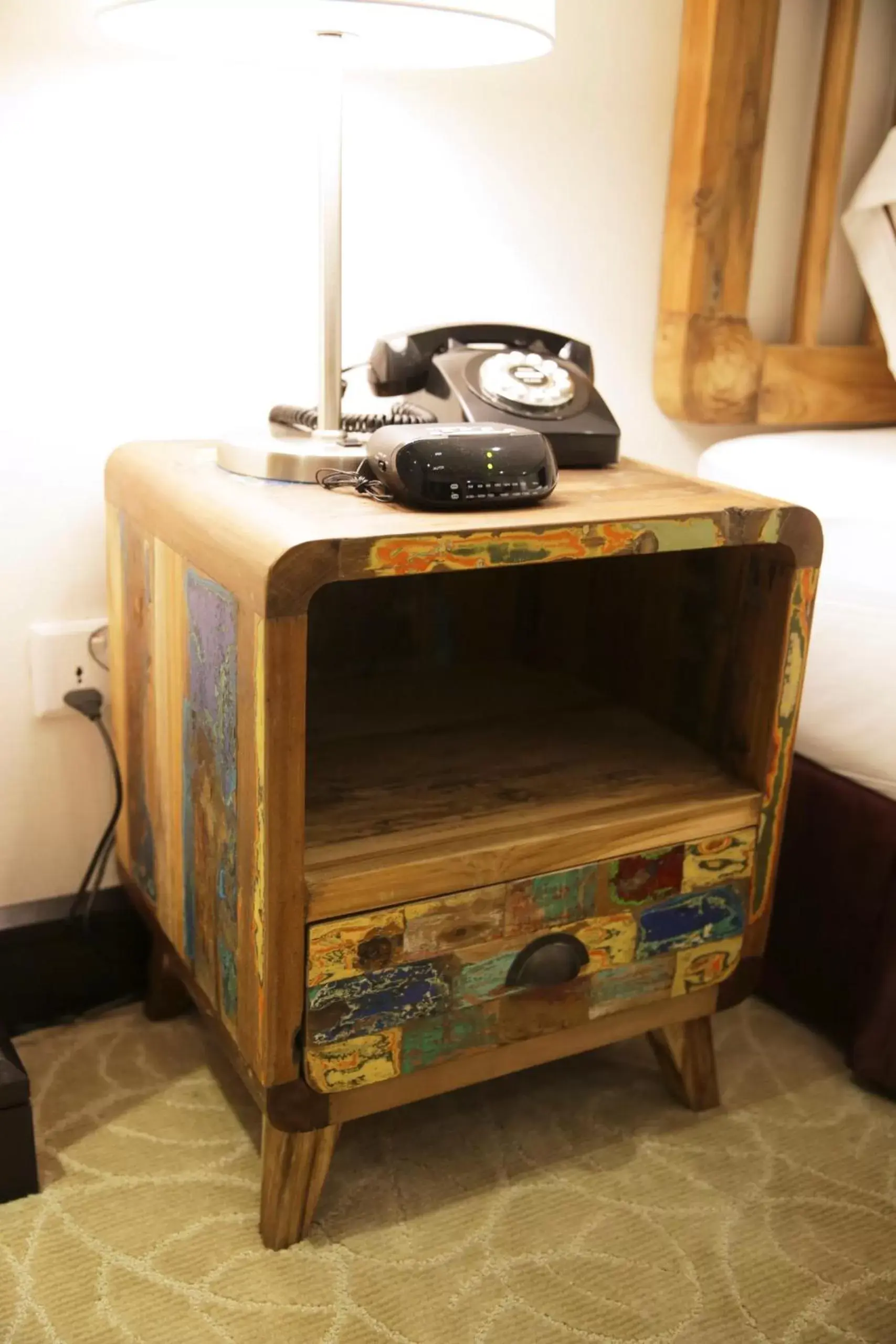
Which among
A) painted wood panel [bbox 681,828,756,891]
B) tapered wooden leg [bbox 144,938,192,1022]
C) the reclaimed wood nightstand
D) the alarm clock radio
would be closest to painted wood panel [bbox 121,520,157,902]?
the reclaimed wood nightstand

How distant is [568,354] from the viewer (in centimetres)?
116

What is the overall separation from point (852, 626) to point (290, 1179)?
0.68m

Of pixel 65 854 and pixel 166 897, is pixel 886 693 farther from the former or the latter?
pixel 65 854

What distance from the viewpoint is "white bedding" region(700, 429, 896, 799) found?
1.12m

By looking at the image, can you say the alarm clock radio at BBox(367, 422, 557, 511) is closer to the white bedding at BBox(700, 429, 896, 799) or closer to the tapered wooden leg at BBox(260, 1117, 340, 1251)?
the white bedding at BBox(700, 429, 896, 799)

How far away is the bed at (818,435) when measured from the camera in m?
1.15

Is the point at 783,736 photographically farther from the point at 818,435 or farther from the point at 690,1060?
the point at 818,435

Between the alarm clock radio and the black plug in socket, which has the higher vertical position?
the alarm clock radio

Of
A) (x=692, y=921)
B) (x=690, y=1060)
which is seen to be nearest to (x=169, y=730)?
(x=692, y=921)

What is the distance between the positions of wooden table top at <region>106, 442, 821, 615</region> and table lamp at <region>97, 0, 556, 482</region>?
4 cm

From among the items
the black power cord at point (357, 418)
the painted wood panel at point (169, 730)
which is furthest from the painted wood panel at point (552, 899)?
the black power cord at point (357, 418)

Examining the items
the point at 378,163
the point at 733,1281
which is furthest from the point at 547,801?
the point at 378,163

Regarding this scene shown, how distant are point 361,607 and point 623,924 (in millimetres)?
431

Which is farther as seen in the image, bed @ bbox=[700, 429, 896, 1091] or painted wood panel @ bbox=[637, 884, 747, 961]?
bed @ bbox=[700, 429, 896, 1091]
